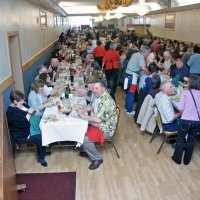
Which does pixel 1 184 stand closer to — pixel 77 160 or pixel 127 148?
pixel 77 160

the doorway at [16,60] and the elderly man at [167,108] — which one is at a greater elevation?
the doorway at [16,60]

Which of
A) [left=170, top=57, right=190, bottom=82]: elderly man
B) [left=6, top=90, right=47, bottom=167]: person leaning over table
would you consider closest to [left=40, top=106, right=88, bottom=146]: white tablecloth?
[left=6, top=90, right=47, bottom=167]: person leaning over table

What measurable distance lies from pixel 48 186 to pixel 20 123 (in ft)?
3.41

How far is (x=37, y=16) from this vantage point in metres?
9.39

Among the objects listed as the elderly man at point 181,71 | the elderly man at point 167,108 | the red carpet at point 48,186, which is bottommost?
the red carpet at point 48,186

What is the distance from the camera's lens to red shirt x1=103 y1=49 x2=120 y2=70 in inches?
327

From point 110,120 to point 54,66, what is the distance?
4020mm

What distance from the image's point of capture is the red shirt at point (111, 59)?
8.30 m

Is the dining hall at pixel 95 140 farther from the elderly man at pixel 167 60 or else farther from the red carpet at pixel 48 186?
the elderly man at pixel 167 60

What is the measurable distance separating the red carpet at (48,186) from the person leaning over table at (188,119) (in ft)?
5.81

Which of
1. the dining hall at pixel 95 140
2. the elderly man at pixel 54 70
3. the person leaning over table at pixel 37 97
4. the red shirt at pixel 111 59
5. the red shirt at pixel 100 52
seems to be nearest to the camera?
the dining hall at pixel 95 140

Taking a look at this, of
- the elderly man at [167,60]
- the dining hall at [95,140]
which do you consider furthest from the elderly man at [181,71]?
the elderly man at [167,60]

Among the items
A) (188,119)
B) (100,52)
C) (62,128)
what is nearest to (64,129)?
(62,128)

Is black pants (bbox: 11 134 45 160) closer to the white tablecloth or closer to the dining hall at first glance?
the dining hall
